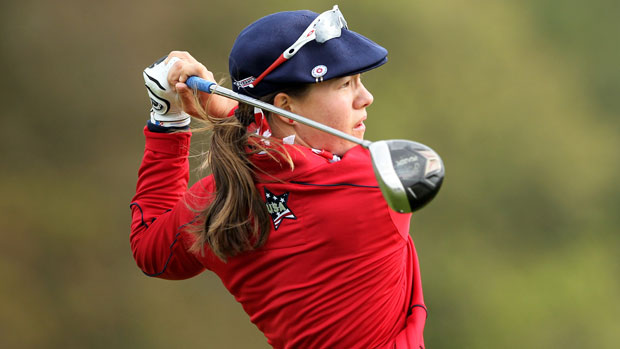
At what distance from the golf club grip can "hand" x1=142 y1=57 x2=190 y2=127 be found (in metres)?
0.06

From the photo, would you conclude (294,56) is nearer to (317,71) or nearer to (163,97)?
(317,71)

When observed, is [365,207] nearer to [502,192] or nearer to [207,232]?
[207,232]

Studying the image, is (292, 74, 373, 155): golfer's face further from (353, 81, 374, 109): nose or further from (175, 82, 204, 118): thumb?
(175, 82, 204, 118): thumb

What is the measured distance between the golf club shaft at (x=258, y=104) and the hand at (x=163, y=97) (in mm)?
65

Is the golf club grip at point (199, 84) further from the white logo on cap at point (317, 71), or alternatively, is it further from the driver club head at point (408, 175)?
the driver club head at point (408, 175)

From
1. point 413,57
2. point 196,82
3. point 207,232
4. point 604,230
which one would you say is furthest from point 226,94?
point 604,230

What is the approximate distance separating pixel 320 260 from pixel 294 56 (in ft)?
1.10

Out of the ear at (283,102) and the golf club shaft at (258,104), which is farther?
the ear at (283,102)

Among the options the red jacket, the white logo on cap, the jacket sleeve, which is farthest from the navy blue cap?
the jacket sleeve

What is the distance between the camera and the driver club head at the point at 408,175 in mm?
1002

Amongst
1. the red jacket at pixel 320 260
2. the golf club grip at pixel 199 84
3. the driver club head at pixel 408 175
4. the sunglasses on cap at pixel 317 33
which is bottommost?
the red jacket at pixel 320 260

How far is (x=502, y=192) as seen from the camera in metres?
3.51

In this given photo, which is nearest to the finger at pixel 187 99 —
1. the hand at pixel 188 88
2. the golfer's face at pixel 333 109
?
the hand at pixel 188 88

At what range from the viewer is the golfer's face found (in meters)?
1.19
